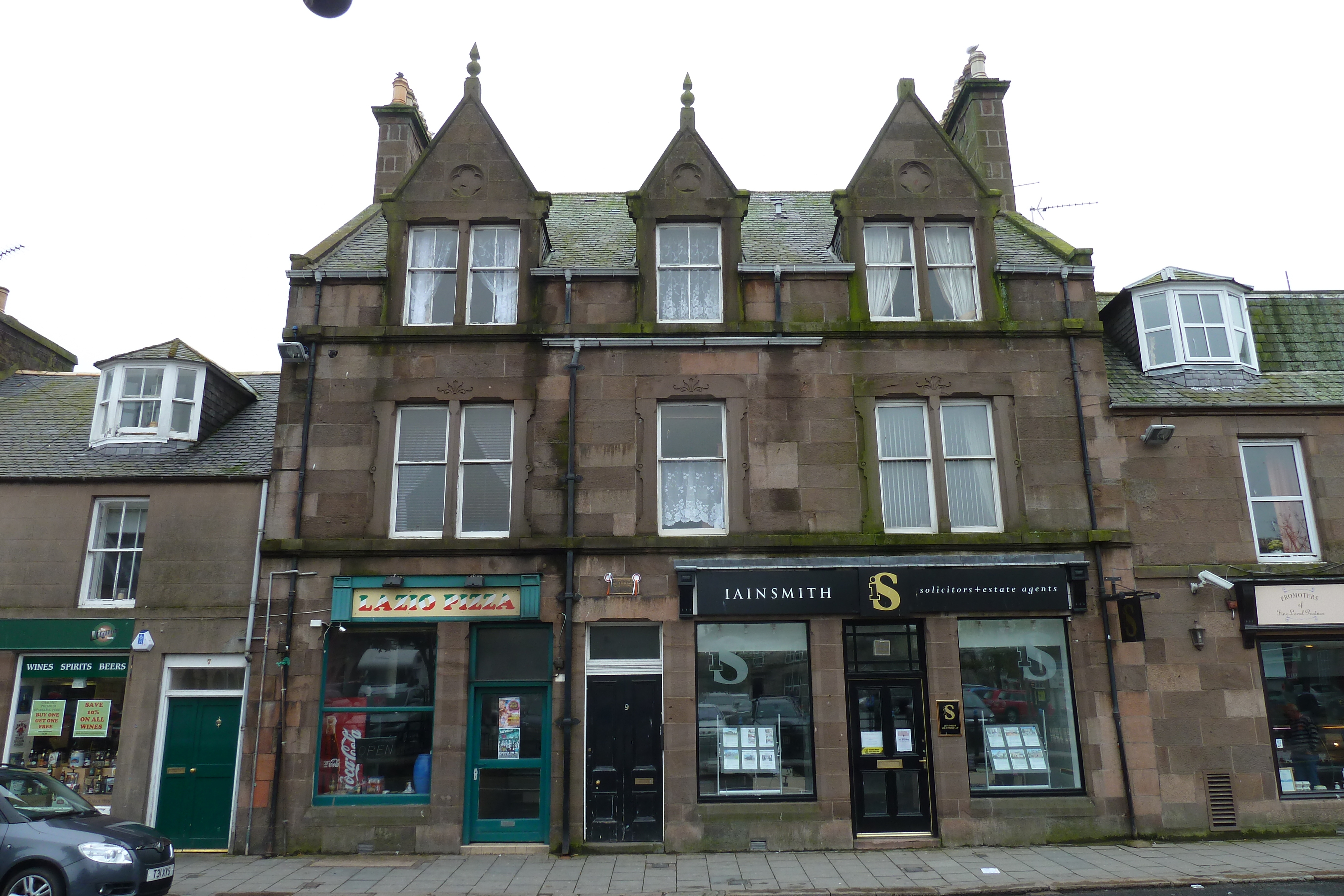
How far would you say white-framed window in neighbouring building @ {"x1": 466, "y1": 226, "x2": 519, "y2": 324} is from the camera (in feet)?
50.6

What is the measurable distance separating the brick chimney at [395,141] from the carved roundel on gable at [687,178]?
7164 mm

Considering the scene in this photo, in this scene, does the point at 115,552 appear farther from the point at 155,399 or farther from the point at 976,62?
the point at 976,62

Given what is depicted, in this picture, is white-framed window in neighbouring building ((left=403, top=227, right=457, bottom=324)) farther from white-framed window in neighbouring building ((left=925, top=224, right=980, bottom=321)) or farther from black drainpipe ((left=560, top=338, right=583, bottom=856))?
white-framed window in neighbouring building ((left=925, top=224, right=980, bottom=321))

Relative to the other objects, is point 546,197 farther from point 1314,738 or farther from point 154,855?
point 1314,738

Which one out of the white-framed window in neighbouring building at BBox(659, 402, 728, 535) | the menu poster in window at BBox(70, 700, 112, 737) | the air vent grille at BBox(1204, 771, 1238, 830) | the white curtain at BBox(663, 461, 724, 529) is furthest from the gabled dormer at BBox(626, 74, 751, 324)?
the menu poster in window at BBox(70, 700, 112, 737)

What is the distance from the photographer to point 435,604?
1399 centimetres

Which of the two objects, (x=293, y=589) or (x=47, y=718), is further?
(x=47, y=718)

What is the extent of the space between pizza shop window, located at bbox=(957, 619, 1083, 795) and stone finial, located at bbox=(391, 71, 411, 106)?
55.9 ft

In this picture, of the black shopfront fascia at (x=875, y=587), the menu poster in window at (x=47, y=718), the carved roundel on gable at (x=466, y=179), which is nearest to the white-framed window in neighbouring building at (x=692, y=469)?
the black shopfront fascia at (x=875, y=587)

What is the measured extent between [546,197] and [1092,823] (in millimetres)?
14287

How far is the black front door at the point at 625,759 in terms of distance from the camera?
1327cm

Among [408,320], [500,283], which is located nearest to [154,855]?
[408,320]

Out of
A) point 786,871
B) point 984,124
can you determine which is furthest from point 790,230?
point 786,871

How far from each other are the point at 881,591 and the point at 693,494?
3.57m
